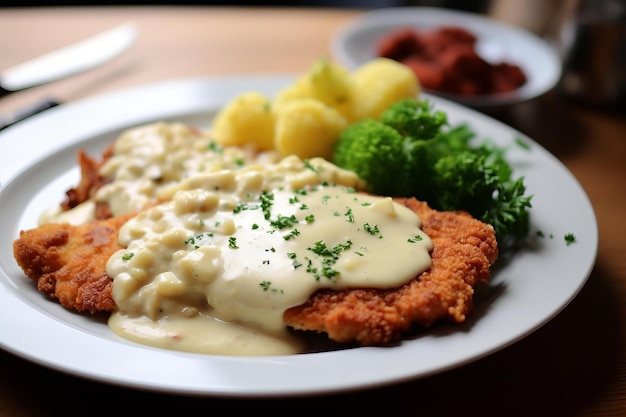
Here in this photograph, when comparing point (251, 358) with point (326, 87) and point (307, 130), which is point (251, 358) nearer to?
point (307, 130)

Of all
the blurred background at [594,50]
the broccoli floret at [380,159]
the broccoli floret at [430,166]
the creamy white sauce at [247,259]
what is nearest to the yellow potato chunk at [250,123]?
the broccoli floret at [430,166]

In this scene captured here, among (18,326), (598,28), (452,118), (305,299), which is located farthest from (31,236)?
(598,28)

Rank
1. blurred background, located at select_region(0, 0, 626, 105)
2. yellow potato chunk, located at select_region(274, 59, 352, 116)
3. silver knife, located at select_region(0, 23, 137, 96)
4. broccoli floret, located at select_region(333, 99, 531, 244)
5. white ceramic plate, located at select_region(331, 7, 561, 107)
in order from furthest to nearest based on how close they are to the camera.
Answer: blurred background, located at select_region(0, 0, 626, 105) → white ceramic plate, located at select_region(331, 7, 561, 107) → silver knife, located at select_region(0, 23, 137, 96) → yellow potato chunk, located at select_region(274, 59, 352, 116) → broccoli floret, located at select_region(333, 99, 531, 244)

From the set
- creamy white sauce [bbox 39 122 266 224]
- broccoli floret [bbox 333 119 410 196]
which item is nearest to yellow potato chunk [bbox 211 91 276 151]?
creamy white sauce [bbox 39 122 266 224]

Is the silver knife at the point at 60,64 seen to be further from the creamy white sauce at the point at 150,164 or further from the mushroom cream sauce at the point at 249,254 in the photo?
the mushroom cream sauce at the point at 249,254

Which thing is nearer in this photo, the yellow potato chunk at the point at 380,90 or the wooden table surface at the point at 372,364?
the wooden table surface at the point at 372,364

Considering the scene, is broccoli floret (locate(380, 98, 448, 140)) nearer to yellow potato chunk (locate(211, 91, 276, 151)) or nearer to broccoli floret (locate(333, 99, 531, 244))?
broccoli floret (locate(333, 99, 531, 244))

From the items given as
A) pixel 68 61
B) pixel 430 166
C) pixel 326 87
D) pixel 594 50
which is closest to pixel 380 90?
pixel 326 87
